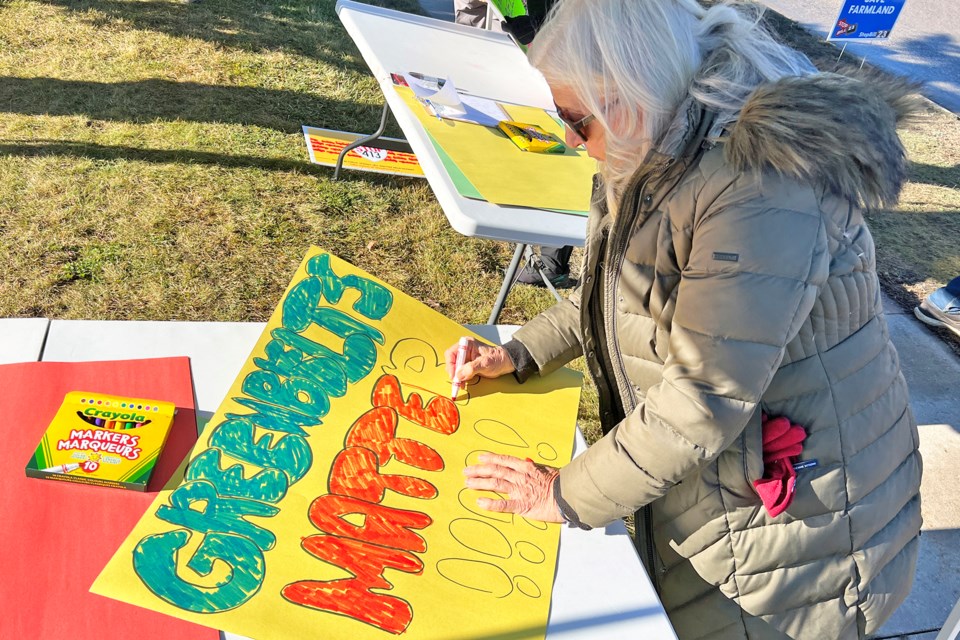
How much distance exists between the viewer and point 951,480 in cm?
260

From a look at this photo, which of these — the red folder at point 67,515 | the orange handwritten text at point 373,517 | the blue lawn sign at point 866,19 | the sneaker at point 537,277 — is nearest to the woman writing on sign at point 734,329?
the orange handwritten text at point 373,517

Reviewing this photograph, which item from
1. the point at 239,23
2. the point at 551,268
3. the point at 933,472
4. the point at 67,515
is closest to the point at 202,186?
the point at 551,268

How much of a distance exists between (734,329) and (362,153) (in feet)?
10.6

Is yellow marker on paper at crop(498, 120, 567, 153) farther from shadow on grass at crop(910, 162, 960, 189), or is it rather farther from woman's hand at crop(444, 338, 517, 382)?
shadow on grass at crop(910, 162, 960, 189)

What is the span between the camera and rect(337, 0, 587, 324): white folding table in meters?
1.49

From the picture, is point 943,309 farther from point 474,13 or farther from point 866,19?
point 474,13

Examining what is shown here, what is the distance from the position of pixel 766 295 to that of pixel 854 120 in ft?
0.84

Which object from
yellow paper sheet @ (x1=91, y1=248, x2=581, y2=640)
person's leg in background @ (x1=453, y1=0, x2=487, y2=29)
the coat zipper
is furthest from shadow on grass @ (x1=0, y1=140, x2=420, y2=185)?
the coat zipper

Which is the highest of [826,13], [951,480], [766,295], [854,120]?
[854,120]

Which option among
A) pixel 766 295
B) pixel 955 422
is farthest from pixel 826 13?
pixel 766 295

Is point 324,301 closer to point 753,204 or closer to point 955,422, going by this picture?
point 753,204

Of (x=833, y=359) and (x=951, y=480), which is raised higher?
(x=833, y=359)

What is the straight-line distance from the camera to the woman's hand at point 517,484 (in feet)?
3.69

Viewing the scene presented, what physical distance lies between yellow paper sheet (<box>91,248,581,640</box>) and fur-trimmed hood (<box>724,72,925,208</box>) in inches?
23.5
